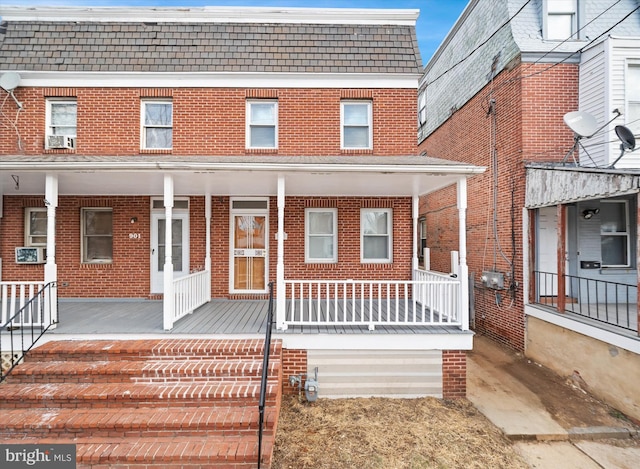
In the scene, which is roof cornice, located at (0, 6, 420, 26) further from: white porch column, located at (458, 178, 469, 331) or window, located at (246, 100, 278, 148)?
white porch column, located at (458, 178, 469, 331)

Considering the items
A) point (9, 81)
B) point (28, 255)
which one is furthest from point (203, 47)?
point (28, 255)

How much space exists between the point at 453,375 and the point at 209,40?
30.9 feet

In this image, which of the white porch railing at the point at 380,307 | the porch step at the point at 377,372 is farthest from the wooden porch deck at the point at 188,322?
the porch step at the point at 377,372

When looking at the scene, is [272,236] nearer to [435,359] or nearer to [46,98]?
[435,359]

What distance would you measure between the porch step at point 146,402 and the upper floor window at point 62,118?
566 cm

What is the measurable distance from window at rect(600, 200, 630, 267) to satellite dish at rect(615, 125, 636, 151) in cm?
151

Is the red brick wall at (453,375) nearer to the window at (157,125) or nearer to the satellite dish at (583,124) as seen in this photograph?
the satellite dish at (583,124)

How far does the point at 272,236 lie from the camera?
8.09 meters

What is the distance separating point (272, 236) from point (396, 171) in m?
3.74

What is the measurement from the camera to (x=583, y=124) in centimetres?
684

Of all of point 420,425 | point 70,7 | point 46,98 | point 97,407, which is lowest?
point 420,425

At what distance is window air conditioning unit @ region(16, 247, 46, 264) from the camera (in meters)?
7.81

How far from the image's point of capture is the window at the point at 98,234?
810cm

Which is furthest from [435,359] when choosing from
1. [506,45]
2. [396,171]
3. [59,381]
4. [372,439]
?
[506,45]
